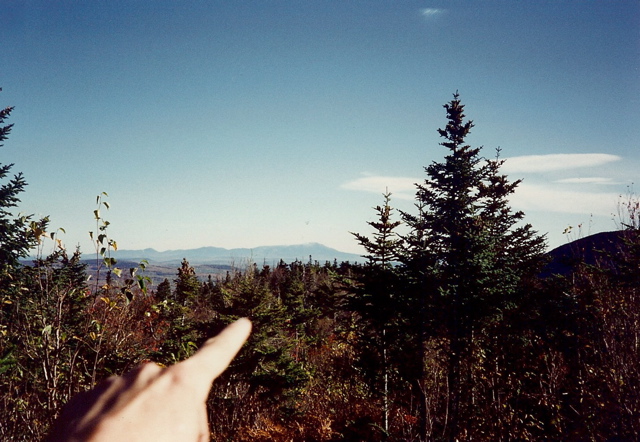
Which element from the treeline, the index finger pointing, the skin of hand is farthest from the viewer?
the treeline

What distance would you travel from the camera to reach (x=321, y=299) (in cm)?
4175

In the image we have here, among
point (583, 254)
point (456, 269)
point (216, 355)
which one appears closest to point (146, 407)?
point (216, 355)

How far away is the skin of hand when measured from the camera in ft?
1.84

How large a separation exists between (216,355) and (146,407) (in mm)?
181

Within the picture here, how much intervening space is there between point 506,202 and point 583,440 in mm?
14610

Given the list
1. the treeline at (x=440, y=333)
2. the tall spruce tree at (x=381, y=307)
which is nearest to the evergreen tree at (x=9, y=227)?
the treeline at (x=440, y=333)

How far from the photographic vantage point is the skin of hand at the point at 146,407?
22.1 inches

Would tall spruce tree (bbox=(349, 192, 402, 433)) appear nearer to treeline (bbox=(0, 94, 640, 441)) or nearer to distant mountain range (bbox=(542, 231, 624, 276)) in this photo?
treeline (bbox=(0, 94, 640, 441))

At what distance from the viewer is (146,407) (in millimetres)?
625

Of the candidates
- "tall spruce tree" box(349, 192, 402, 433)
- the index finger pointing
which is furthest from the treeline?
the index finger pointing

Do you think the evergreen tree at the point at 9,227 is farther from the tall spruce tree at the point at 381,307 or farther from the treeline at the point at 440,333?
the tall spruce tree at the point at 381,307

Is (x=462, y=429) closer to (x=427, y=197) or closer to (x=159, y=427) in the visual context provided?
(x=427, y=197)

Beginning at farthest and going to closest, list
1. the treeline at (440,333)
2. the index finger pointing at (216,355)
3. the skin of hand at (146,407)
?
the treeline at (440,333), the index finger pointing at (216,355), the skin of hand at (146,407)

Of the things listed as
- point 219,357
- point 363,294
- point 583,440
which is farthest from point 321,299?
point 219,357
